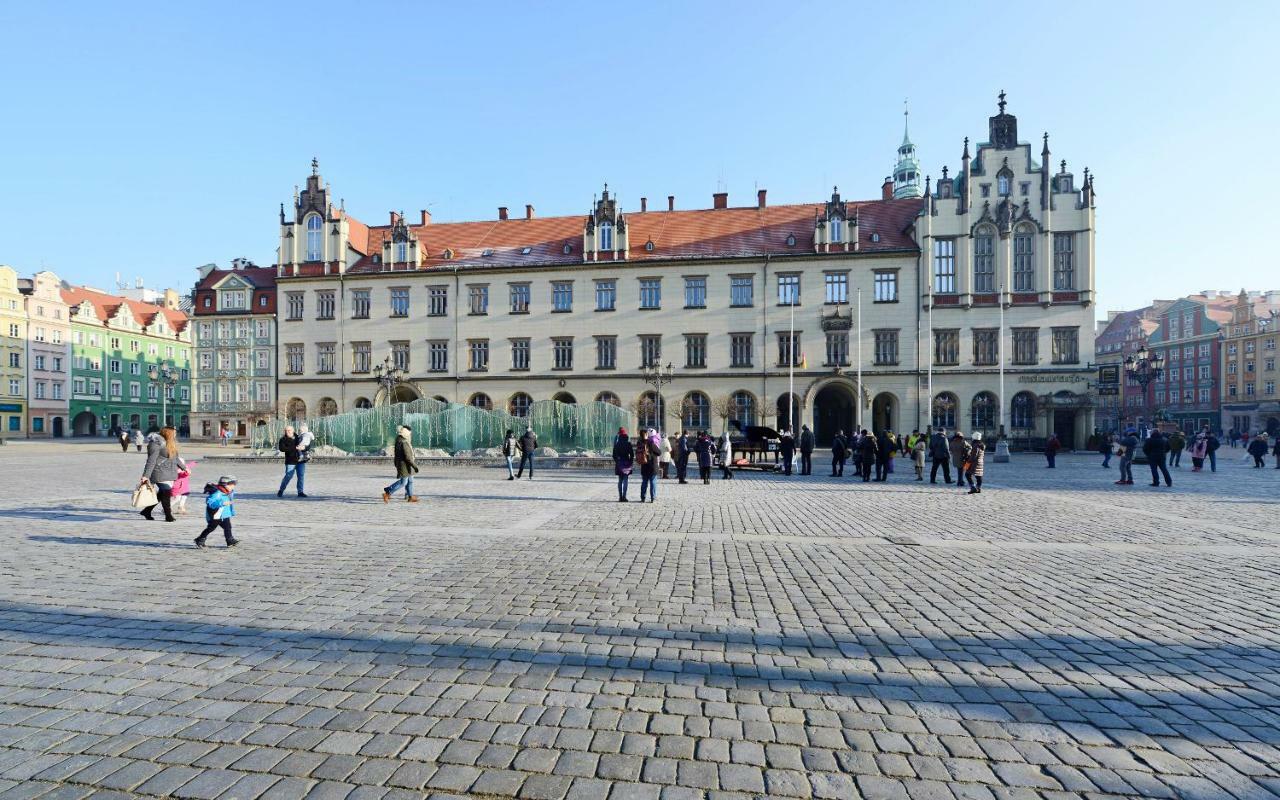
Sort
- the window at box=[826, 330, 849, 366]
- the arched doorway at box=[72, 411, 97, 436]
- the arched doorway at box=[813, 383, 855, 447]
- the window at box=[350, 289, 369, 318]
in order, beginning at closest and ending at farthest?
the window at box=[826, 330, 849, 366] → the arched doorway at box=[813, 383, 855, 447] → the window at box=[350, 289, 369, 318] → the arched doorway at box=[72, 411, 97, 436]

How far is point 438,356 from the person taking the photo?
44.8 meters

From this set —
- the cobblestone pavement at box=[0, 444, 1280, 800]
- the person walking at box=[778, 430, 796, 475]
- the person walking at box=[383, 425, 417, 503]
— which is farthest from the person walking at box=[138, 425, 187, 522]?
the person walking at box=[778, 430, 796, 475]

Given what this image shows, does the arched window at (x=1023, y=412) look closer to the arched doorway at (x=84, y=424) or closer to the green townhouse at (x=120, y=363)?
the green townhouse at (x=120, y=363)

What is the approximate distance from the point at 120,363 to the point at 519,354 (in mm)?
58453

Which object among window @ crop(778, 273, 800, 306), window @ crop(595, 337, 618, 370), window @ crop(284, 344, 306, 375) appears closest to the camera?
window @ crop(778, 273, 800, 306)

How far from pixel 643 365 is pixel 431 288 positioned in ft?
53.3

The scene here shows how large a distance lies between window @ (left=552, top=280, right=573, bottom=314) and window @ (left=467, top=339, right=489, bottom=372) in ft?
18.4

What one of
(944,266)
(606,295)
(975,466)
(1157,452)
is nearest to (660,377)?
(606,295)

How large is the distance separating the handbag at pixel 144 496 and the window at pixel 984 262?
138 ft

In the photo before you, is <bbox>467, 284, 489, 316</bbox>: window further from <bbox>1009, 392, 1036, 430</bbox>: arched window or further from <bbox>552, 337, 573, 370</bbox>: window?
<bbox>1009, 392, 1036, 430</bbox>: arched window

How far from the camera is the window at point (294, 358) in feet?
152

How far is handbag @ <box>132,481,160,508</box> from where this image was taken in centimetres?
961

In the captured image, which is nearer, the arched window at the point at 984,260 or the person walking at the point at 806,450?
the person walking at the point at 806,450

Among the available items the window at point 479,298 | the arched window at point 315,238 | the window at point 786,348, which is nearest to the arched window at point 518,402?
the window at point 479,298
